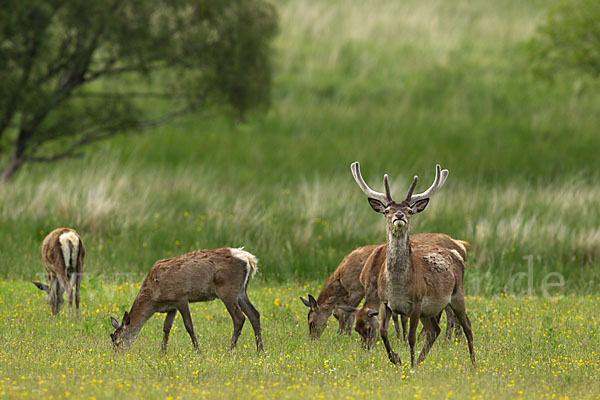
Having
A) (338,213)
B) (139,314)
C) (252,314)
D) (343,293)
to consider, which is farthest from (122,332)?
(338,213)

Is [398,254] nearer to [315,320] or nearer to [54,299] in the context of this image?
[315,320]

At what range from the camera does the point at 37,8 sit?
18203 millimetres

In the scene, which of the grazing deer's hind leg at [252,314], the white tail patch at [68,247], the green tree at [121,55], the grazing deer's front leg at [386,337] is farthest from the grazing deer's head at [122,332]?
the green tree at [121,55]

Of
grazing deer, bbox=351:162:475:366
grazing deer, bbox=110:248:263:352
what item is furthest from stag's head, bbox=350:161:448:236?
grazing deer, bbox=110:248:263:352

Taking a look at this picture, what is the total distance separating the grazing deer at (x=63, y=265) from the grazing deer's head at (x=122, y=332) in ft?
6.12

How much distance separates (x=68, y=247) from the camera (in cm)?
1261

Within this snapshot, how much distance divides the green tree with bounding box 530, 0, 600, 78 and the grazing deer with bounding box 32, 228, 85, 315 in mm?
14507

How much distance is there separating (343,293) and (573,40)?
13444 mm

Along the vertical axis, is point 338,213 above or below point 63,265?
below

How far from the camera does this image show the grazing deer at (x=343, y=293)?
11.9 m

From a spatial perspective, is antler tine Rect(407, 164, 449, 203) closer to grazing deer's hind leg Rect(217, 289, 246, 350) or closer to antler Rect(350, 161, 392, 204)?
antler Rect(350, 161, 392, 204)

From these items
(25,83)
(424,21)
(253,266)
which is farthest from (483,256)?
(424,21)

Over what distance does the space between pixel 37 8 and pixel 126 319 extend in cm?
958

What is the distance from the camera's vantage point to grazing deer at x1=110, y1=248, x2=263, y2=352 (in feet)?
35.5
